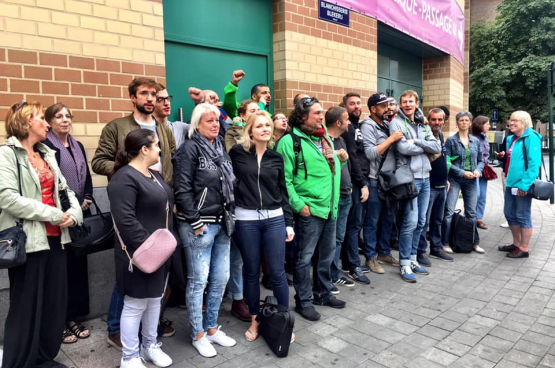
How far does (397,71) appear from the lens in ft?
31.3

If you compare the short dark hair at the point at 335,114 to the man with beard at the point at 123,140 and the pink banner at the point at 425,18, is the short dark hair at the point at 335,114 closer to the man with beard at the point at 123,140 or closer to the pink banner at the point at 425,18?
the man with beard at the point at 123,140

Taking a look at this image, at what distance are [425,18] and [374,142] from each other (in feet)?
17.6

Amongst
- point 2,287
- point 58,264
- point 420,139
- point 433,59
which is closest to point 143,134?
point 58,264

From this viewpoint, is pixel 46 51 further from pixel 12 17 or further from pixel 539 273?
pixel 539 273

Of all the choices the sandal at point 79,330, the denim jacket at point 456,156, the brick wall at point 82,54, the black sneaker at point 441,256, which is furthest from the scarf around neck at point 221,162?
the denim jacket at point 456,156

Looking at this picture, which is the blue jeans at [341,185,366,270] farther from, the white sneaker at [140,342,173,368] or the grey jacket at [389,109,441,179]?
the white sneaker at [140,342,173,368]

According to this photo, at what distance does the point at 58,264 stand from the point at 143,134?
1.15 meters

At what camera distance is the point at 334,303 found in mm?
4234

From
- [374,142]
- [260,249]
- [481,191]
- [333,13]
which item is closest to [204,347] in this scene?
[260,249]

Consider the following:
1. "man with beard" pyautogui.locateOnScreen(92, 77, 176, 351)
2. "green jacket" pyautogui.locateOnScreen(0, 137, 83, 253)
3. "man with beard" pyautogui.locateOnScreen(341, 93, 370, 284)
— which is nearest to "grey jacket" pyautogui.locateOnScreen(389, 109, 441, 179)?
"man with beard" pyautogui.locateOnScreen(341, 93, 370, 284)

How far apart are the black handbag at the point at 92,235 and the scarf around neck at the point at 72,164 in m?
0.41

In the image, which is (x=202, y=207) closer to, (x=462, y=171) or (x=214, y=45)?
(x=214, y=45)

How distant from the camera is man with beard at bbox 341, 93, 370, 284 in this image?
4886 millimetres

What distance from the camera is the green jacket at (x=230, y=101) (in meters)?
4.72
